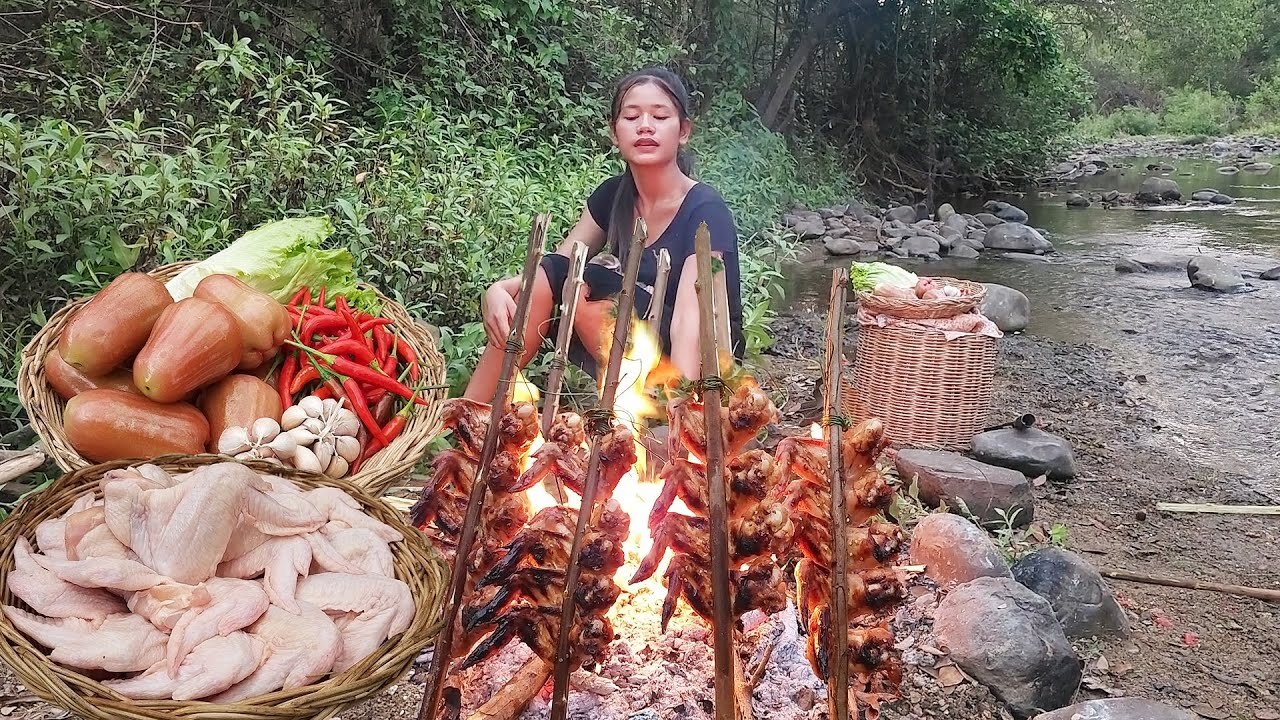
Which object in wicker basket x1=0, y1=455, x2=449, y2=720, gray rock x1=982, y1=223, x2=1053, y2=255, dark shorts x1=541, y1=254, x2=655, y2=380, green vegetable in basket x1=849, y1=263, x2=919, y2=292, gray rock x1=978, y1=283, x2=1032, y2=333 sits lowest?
gray rock x1=978, y1=283, x2=1032, y2=333

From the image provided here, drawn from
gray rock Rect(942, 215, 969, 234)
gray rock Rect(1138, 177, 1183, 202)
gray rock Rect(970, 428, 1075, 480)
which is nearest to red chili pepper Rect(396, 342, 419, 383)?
gray rock Rect(970, 428, 1075, 480)

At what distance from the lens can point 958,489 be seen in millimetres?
4062

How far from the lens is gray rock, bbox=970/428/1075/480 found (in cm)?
467

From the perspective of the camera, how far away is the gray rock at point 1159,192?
1747 cm

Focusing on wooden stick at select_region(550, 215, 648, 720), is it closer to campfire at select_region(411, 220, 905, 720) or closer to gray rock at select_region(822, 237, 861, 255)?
campfire at select_region(411, 220, 905, 720)

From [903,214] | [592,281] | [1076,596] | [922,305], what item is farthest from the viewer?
[903,214]

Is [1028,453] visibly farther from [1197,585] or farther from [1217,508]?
[1197,585]

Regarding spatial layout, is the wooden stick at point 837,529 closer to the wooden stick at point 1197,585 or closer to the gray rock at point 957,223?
the wooden stick at point 1197,585

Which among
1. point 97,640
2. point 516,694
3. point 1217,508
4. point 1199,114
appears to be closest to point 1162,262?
point 1217,508

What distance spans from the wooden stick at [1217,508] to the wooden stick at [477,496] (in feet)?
12.5

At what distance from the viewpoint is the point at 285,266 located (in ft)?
12.0

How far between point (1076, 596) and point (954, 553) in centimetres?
45

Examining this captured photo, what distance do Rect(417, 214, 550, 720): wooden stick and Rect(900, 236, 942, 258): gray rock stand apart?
428 inches

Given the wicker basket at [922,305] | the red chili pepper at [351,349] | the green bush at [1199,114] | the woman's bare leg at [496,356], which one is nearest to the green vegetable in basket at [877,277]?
the wicker basket at [922,305]
